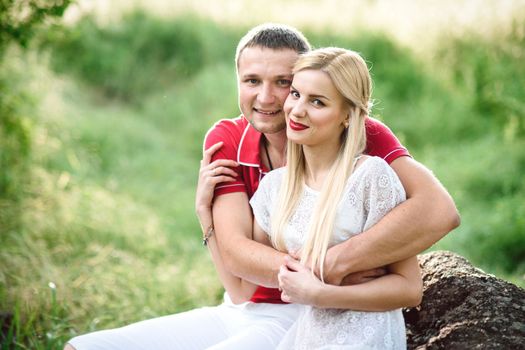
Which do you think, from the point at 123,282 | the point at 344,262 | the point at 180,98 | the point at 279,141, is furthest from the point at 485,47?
the point at 344,262

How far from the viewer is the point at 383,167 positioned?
2553mm

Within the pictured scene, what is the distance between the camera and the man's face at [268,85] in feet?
9.93

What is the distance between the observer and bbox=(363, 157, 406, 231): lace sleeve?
2.54 meters

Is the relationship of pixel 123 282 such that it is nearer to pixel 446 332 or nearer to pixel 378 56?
pixel 446 332

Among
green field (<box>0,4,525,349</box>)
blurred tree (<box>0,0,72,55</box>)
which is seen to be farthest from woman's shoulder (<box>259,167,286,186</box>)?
blurred tree (<box>0,0,72,55</box>)

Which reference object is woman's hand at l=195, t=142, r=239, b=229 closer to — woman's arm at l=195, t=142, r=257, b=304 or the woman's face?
woman's arm at l=195, t=142, r=257, b=304

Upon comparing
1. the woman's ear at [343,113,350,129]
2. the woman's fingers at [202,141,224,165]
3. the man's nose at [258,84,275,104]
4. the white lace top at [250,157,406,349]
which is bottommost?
the white lace top at [250,157,406,349]

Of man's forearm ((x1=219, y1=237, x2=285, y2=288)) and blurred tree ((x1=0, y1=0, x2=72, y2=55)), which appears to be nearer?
man's forearm ((x1=219, y1=237, x2=285, y2=288))

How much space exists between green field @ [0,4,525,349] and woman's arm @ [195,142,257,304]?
4.38ft

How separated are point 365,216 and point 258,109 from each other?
0.75 metres

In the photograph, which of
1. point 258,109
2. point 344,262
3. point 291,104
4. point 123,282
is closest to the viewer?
point 344,262

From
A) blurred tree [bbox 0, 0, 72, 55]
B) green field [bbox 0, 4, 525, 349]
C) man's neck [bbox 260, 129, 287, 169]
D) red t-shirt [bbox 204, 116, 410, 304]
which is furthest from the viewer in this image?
green field [bbox 0, 4, 525, 349]

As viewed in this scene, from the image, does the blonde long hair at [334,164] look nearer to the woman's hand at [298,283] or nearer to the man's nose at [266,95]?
the woman's hand at [298,283]

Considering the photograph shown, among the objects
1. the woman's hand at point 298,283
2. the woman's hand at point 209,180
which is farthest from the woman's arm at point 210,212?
the woman's hand at point 298,283
